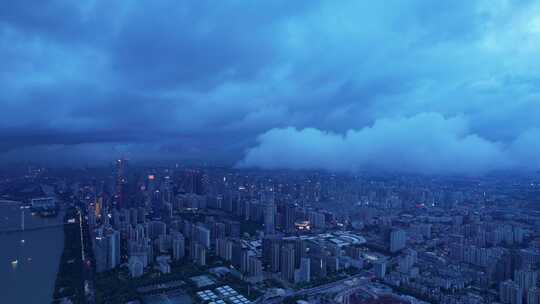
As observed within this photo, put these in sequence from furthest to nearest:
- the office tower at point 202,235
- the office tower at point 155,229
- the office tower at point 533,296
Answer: the office tower at point 155,229 < the office tower at point 202,235 < the office tower at point 533,296

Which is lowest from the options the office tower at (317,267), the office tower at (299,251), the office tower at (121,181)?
the office tower at (317,267)

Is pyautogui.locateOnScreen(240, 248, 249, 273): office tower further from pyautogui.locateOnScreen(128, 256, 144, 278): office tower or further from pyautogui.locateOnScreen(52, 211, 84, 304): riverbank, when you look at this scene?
pyautogui.locateOnScreen(52, 211, 84, 304): riverbank

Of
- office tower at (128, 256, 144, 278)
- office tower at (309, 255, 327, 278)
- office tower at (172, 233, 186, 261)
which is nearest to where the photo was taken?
office tower at (128, 256, 144, 278)

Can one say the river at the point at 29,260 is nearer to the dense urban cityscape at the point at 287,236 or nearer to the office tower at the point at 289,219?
the dense urban cityscape at the point at 287,236

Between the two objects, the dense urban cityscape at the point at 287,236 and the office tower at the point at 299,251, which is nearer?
the dense urban cityscape at the point at 287,236

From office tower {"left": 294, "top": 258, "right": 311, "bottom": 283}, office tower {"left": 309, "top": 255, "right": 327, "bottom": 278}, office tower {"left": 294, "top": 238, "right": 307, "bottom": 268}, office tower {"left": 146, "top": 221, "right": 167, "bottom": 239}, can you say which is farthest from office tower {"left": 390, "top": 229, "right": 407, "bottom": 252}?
office tower {"left": 146, "top": 221, "right": 167, "bottom": 239}

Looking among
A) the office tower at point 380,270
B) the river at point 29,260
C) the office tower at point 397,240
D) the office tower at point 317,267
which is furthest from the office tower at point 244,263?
the office tower at point 397,240

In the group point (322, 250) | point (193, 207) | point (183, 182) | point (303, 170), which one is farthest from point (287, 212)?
point (303, 170)

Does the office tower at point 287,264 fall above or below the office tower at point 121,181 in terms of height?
below
